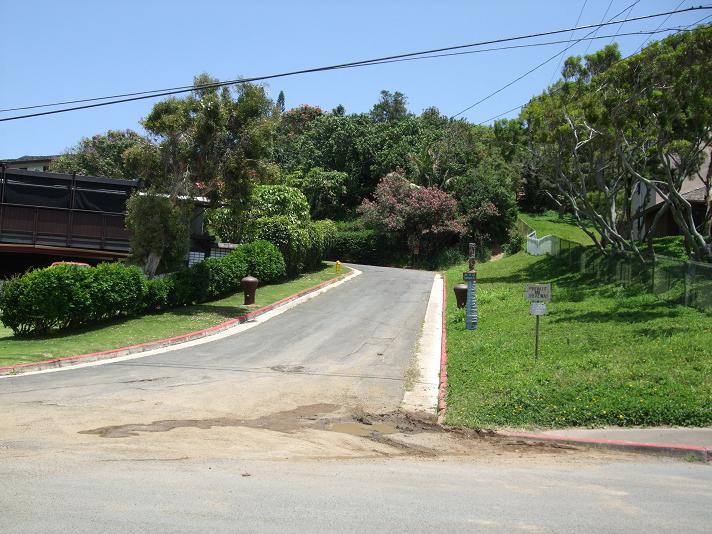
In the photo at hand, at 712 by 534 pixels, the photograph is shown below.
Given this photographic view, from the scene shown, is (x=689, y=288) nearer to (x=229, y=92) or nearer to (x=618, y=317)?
(x=618, y=317)

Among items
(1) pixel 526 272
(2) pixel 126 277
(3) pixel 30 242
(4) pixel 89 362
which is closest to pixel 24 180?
(3) pixel 30 242

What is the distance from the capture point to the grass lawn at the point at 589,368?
37.5 ft

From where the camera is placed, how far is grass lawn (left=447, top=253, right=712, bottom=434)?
1144cm

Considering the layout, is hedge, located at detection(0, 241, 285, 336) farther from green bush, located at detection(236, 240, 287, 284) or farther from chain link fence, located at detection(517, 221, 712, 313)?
chain link fence, located at detection(517, 221, 712, 313)

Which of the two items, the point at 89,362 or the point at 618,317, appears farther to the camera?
the point at 618,317

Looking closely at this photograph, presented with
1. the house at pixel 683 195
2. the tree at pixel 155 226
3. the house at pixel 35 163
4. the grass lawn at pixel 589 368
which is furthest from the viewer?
the house at pixel 35 163

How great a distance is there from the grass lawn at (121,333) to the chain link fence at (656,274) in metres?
13.7

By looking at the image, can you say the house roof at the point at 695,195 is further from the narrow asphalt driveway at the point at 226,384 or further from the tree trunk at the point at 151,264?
the tree trunk at the point at 151,264

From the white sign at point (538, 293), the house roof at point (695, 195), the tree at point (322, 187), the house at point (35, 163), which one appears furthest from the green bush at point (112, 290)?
the house at point (35, 163)

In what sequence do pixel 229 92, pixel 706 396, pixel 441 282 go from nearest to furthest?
1. pixel 706 396
2. pixel 229 92
3. pixel 441 282

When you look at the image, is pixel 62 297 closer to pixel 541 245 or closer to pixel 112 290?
pixel 112 290

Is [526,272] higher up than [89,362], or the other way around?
[526,272]

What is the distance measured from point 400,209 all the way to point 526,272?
16.7 meters

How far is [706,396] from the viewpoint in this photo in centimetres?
1140
